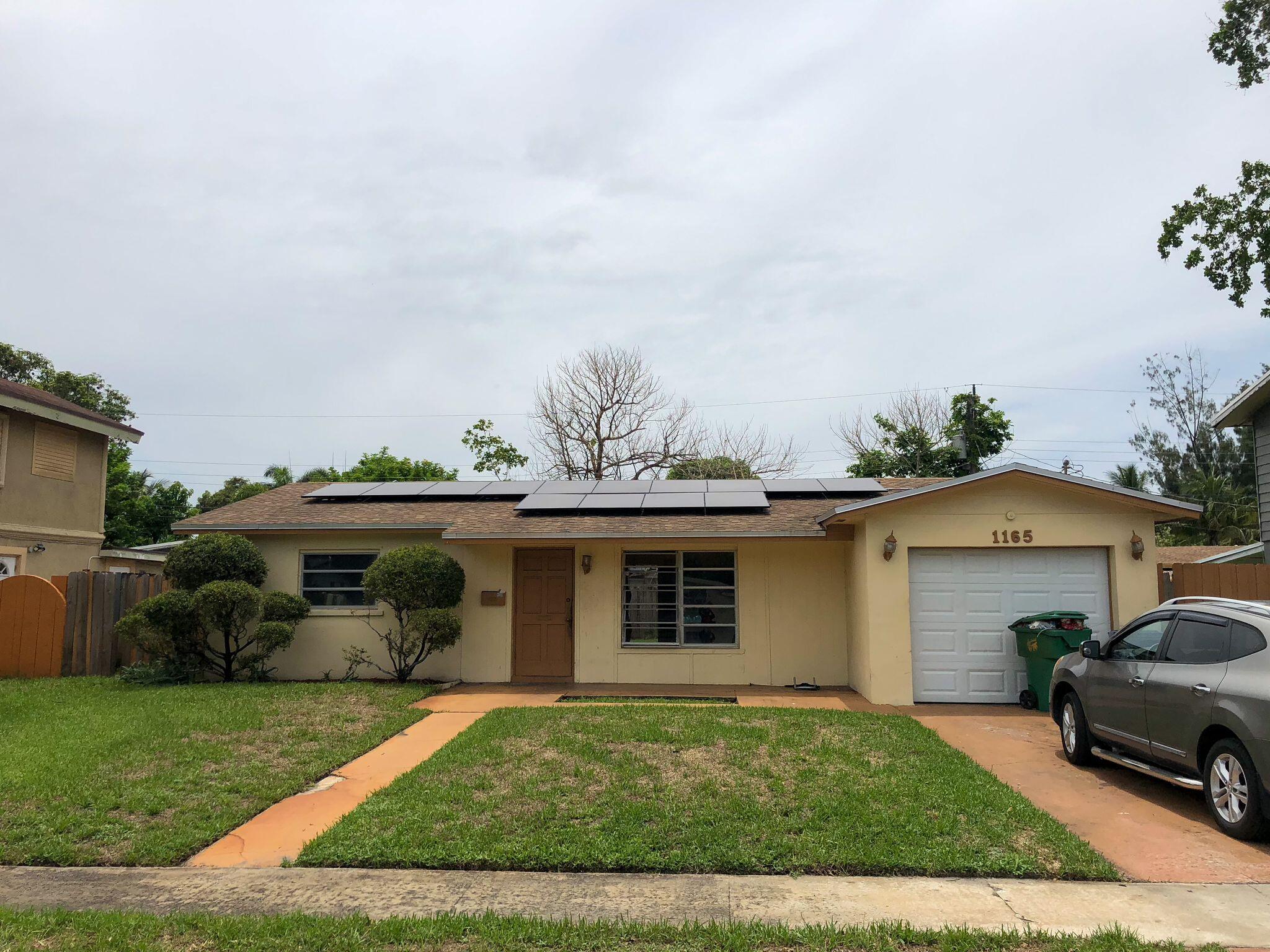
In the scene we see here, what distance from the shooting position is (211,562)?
13016 mm

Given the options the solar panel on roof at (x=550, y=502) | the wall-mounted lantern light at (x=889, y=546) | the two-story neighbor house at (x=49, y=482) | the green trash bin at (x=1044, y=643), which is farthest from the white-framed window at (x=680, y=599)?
the two-story neighbor house at (x=49, y=482)

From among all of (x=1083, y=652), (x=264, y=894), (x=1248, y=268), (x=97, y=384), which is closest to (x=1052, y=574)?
(x=1083, y=652)

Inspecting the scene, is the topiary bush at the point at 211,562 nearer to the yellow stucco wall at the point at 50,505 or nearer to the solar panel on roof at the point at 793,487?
the yellow stucco wall at the point at 50,505

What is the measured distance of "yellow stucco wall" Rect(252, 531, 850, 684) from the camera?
42.7ft

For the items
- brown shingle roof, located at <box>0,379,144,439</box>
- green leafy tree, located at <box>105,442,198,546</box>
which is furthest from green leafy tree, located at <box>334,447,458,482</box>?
brown shingle roof, located at <box>0,379,144,439</box>

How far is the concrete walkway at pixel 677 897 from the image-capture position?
469 cm

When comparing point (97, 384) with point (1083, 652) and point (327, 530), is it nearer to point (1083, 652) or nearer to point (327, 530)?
point (327, 530)

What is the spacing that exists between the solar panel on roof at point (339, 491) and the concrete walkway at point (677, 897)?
34.4ft

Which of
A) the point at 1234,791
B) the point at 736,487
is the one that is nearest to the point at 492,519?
the point at 736,487

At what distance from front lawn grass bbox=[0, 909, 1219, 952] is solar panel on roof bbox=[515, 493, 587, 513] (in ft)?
31.3

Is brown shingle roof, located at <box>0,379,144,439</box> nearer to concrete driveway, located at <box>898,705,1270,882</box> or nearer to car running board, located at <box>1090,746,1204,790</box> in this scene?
concrete driveway, located at <box>898,705,1270,882</box>

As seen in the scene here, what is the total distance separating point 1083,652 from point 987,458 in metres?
25.1

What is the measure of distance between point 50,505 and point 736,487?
45.1 ft

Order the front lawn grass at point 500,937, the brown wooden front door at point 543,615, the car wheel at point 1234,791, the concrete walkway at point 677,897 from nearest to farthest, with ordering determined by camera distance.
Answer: the front lawn grass at point 500,937 → the concrete walkway at point 677,897 → the car wheel at point 1234,791 → the brown wooden front door at point 543,615
